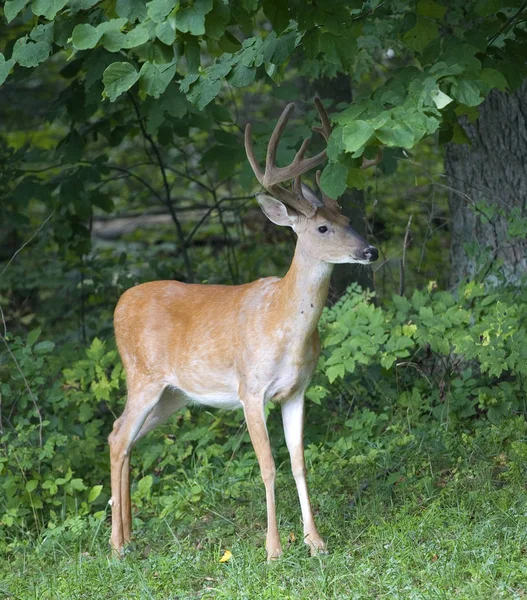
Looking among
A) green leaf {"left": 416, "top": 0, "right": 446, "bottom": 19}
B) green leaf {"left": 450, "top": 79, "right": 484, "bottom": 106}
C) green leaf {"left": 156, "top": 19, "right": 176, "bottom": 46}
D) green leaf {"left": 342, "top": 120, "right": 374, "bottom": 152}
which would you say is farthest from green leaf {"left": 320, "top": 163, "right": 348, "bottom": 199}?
Result: green leaf {"left": 416, "top": 0, "right": 446, "bottom": 19}

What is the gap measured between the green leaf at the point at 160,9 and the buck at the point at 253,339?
1.49 meters

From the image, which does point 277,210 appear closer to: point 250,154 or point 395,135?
point 250,154

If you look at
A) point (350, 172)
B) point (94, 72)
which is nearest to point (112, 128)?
point (94, 72)

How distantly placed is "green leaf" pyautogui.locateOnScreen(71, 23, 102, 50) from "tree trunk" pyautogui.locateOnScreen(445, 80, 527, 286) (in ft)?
11.3

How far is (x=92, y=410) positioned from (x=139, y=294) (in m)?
1.08

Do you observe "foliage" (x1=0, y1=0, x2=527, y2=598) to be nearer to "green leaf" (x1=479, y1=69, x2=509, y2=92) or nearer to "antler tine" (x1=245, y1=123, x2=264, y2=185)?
"green leaf" (x1=479, y1=69, x2=509, y2=92)

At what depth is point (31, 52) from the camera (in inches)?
170

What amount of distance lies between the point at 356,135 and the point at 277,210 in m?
1.81

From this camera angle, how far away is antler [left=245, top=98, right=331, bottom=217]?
517 centimetres

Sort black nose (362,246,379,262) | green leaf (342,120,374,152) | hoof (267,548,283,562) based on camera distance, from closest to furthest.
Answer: green leaf (342,120,374,152), hoof (267,548,283,562), black nose (362,246,379,262)

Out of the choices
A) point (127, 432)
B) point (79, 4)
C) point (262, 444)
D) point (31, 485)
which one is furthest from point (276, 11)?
point (31, 485)

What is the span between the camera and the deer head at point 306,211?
5125 millimetres

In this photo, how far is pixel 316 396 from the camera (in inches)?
243

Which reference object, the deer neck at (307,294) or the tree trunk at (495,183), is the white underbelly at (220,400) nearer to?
the deer neck at (307,294)
